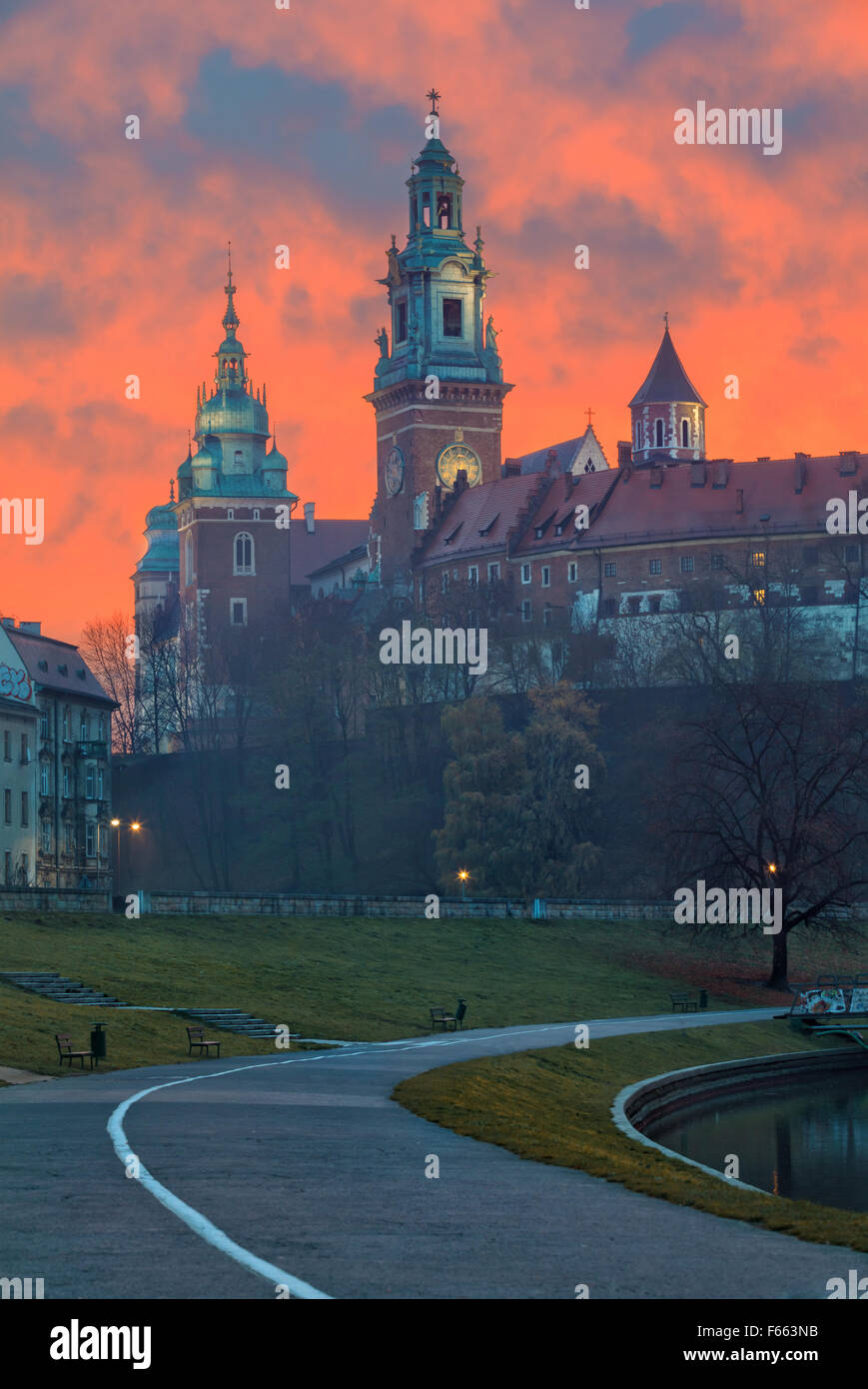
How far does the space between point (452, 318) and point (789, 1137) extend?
5510 inches

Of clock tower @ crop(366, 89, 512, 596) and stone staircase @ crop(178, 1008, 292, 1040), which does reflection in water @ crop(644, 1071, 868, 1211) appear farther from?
clock tower @ crop(366, 89, 512, 596)

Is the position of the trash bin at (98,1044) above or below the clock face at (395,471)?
below

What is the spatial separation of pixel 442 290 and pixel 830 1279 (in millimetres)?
161973

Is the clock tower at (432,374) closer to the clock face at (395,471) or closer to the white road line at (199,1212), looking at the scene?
the clock face at (395,471)

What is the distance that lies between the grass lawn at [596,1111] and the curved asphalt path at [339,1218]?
1.39 feet

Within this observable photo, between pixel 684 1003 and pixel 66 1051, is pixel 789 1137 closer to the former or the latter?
pixel 66 1051

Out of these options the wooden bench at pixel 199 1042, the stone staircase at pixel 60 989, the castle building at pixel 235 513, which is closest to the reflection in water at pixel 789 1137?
the wooden bench at pixel 199 1042

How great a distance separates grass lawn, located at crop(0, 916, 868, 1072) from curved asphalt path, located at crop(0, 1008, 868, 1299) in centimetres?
1031

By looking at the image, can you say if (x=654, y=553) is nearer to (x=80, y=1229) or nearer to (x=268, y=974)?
(x=268, y=974)

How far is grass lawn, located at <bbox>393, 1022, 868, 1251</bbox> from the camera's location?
62.3ft

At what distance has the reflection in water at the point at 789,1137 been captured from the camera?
3216 cm

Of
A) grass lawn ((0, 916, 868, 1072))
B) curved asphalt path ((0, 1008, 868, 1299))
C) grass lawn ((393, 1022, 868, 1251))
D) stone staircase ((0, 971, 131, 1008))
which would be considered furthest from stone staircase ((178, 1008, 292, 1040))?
curved asphalt path ((0, 1008, 868, 1299))
